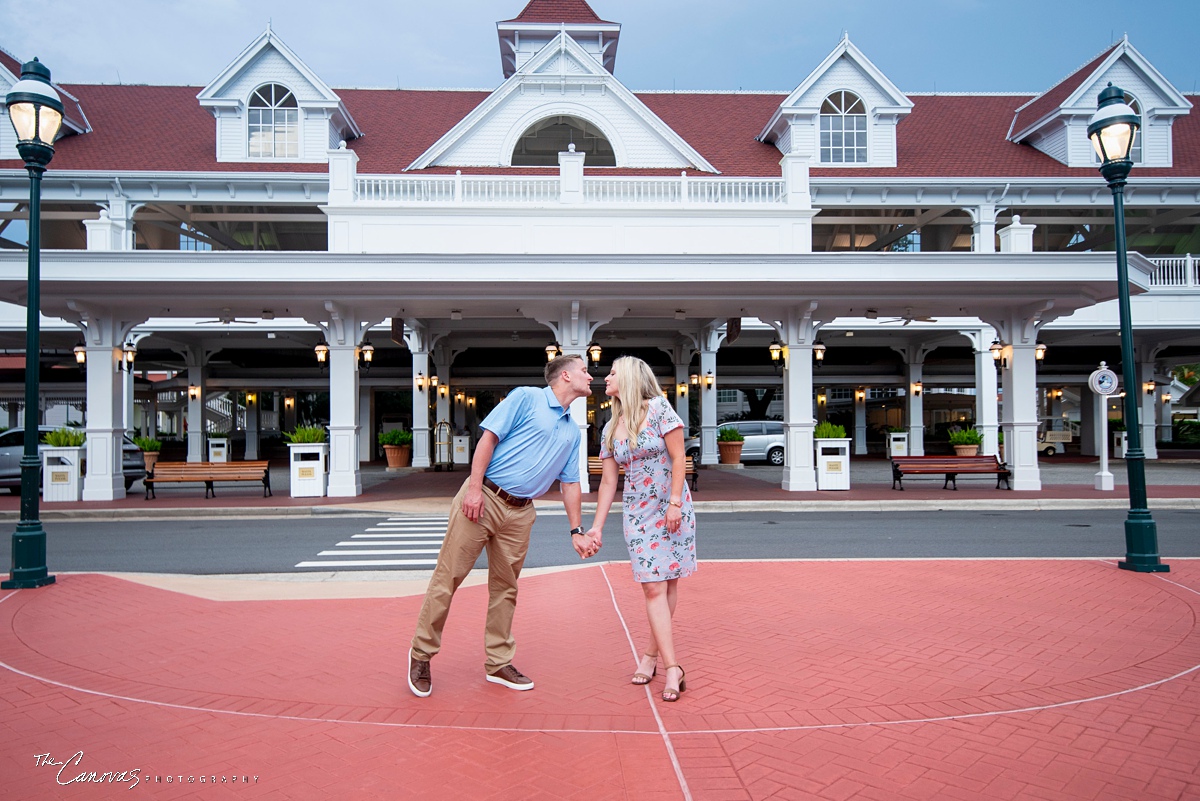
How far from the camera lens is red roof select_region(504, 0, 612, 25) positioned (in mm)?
27641

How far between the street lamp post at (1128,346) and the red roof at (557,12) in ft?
72.5

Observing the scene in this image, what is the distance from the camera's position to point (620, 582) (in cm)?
779

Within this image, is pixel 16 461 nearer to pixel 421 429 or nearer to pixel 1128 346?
pixel 421 429

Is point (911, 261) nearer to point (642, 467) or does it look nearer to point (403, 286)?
point (403, 286)

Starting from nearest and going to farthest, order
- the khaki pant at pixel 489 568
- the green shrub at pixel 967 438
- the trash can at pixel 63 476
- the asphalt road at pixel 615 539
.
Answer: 1. the khaki pant at pixel 489 568
2. the asphalt road at pixel 615 539
3. the trash can at pixel 63 476
4. the green shrub at pixel 967 438

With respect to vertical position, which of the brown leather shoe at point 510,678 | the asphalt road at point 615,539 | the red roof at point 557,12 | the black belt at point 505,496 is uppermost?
the red roof at point 557,12

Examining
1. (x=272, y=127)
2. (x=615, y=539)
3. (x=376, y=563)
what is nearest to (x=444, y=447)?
(x=272, y=127)

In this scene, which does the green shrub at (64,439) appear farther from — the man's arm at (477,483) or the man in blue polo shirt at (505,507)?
the man's arm at (477,483)

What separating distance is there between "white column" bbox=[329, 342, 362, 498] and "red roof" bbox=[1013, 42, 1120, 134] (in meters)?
21.9

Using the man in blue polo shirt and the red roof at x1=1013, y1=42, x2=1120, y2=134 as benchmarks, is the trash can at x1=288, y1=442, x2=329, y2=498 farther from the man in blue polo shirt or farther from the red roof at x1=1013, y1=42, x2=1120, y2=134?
the red roof at x1=1013, y1=42, x2=1120, y2=134

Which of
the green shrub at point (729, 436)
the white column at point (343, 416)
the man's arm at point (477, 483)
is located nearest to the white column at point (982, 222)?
the green shrub at point (729, 436)

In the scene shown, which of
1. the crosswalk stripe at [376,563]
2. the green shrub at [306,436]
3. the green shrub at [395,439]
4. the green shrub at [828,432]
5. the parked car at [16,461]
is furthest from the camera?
the green shrub at [395,439]

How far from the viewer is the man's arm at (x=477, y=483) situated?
175 inches

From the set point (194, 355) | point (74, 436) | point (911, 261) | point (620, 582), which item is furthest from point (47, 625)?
point (194, 355)
